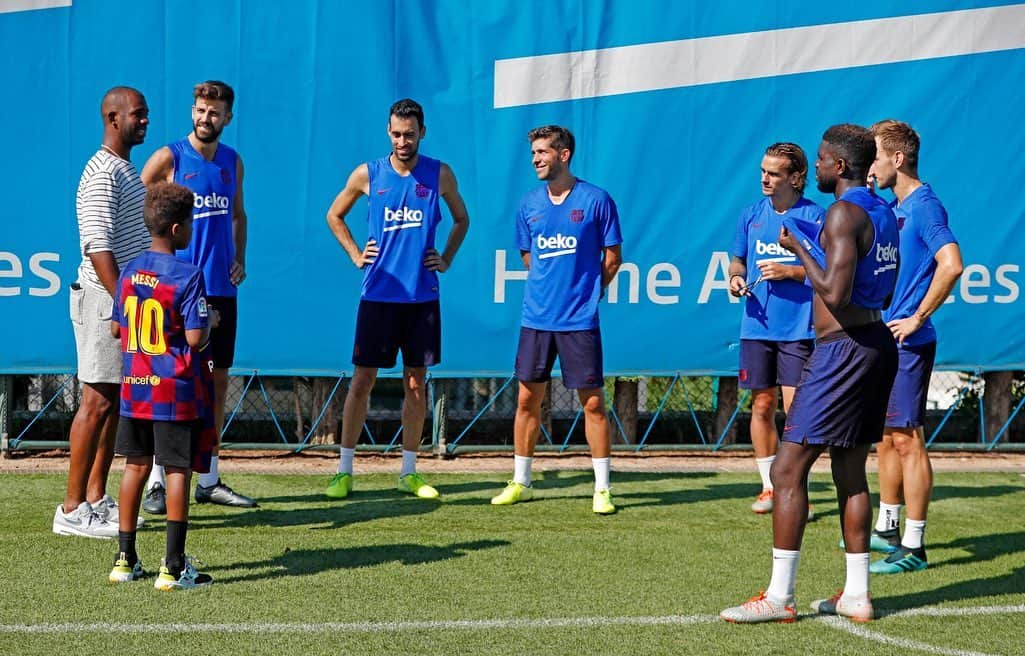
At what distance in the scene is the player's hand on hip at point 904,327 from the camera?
570 cm

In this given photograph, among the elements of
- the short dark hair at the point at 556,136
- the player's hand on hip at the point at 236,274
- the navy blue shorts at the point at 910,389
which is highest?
the short dark hair at the point at 556,136

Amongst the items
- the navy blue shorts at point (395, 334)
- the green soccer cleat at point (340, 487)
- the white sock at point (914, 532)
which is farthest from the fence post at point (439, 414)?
the white sock at point (914, 532)

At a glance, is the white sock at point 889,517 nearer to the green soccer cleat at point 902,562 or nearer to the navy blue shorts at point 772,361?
the green soccer cleat at point 902,562

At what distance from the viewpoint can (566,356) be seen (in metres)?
7.10

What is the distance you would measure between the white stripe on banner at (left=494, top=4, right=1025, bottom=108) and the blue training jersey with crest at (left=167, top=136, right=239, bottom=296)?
254cm

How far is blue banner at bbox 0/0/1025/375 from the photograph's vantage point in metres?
8.25

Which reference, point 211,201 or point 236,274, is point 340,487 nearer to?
point 236,274

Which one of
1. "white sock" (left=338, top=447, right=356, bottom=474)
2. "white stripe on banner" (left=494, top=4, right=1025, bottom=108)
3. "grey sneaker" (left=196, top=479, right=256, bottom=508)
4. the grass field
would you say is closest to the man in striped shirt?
the grass field

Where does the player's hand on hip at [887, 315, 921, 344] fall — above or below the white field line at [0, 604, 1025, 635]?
above

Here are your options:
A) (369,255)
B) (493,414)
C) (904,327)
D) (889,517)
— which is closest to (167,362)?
(369,255)

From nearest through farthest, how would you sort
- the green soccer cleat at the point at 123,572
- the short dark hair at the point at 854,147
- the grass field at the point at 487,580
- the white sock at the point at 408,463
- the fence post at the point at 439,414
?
the grass field at the point at 487,580
the short dark hair at the point at 854,147
the green soccer cleat at the point at 123,572
the white sock at the point at 408,463
the fence post at the point at 439,414

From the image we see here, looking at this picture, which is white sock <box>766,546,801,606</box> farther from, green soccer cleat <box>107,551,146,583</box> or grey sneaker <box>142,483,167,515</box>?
grey sneaker <box>142,483,167,515</box>

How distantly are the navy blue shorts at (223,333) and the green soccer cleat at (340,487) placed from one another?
942 millimetres

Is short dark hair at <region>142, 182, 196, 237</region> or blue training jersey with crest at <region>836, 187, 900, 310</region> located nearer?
blue training jersey with crest at <region>836, 187, 900, 310</region>
